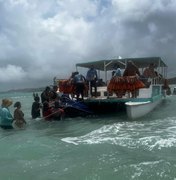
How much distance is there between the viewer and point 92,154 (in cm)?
820

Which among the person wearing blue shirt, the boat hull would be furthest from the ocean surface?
the boat hull

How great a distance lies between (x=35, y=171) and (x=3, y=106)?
22.8 feet

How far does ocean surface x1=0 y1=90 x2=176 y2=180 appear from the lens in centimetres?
668

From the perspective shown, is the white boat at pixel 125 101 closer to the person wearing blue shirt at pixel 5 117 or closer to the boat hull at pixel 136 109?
the boat hull at pixel 136 109

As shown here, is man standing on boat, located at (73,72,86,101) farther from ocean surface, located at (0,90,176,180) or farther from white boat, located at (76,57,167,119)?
ocean surface, located at (0,90,176,180)

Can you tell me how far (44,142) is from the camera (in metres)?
10.1

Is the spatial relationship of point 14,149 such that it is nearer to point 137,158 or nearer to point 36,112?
point 137,158

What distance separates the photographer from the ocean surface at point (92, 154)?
21.9 feet

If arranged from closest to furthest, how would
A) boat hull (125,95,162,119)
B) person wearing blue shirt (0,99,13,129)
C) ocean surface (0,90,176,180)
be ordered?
ocean surface (0,90,176,180)
person wearing blue shirt (0,99,13,129)
boat hull (125,95,162,119)

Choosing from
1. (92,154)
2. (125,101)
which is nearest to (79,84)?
(125,101)

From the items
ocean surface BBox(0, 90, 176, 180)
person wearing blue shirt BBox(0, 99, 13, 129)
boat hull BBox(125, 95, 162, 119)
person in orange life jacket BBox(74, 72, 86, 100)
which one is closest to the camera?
ocean surface BBox(0, 90, 176, 180)

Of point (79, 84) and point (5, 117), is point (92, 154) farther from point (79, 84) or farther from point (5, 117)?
point (79, 84)

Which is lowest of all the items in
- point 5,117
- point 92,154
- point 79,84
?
point 92,154

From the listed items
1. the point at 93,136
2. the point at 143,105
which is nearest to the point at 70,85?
the point at 143,105
